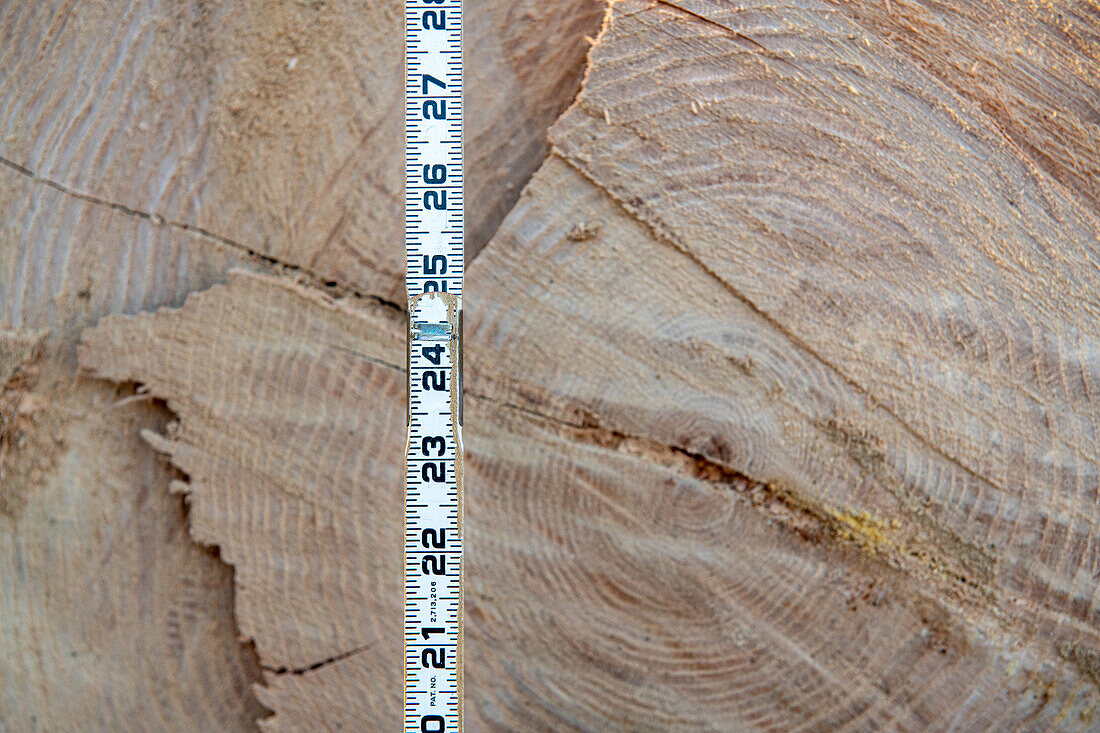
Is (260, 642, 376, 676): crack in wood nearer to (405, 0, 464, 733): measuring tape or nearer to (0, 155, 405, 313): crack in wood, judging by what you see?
(405, 0, 464, 733): measuring tape

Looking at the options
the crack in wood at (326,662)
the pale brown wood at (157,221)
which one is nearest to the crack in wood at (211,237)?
the pale brown wood at (157,221)

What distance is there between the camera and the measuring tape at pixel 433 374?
1.03 meters

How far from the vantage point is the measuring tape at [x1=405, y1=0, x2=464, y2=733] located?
1030mm

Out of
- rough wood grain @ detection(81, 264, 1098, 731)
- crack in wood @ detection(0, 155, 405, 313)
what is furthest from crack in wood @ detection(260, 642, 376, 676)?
crack in wood @ detection(0, 155, 405, 313)

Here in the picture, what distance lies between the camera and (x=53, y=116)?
108cm

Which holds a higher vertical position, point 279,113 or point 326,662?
point 279,113

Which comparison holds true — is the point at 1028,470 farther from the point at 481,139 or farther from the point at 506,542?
the point at 481,139

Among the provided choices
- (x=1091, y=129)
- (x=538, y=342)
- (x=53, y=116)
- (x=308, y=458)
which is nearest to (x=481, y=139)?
(x=538, y=342)

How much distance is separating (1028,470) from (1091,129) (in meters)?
0.53

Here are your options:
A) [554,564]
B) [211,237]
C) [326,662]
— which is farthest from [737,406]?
[211,237]

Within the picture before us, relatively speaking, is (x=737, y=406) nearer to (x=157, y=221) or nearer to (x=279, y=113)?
(x=279, y=113)

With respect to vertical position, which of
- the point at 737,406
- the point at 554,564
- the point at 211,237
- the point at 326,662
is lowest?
the point at 326,662

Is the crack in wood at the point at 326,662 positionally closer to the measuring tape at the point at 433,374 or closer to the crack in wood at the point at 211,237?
the measuring tape at the point at 433,374

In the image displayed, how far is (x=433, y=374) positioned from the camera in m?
1.04
